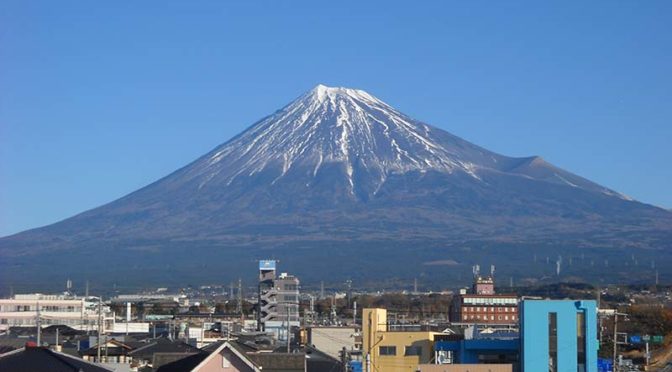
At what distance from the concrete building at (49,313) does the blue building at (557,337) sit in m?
31.6

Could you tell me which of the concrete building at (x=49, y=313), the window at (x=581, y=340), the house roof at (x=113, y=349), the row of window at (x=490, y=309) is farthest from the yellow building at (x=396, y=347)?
the row of window at (x=490, y=309)

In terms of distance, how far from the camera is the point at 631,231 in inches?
7352

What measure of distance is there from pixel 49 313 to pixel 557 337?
143ft

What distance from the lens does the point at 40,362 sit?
21.6 m

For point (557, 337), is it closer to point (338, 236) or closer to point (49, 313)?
point (49, 313)

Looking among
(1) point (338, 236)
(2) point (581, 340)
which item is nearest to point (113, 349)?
(2) point (581, 340)

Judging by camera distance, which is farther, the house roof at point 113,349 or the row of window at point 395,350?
the house roof at point 113,349

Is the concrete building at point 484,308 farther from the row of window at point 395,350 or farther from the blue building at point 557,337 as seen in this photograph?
the blue building at point 557,337

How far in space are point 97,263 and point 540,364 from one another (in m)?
148

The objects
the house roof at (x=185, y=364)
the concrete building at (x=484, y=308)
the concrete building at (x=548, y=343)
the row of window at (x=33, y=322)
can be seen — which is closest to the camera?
the house roof at (x=185, y=364)

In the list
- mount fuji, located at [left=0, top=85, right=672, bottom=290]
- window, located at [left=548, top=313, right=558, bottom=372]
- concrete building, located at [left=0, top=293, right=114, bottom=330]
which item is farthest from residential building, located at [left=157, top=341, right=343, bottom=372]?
mount fuji, located at [left=0, top=85, right=672, bottom=290]

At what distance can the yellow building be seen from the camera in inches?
1195

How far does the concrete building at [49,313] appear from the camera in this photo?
61.6 metres

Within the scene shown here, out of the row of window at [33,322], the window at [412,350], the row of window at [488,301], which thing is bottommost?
the row of window at [33,322]
